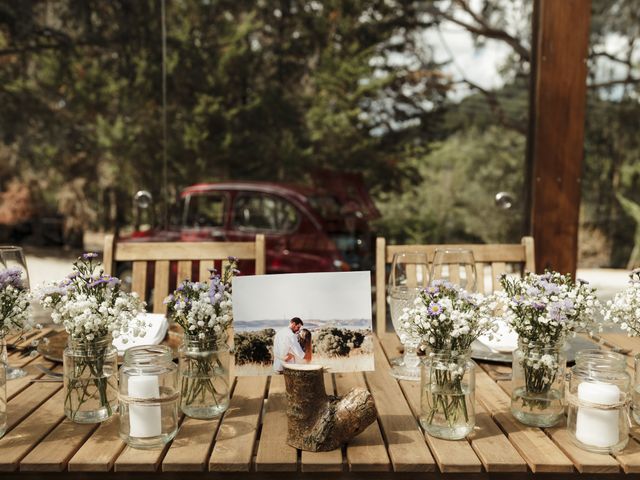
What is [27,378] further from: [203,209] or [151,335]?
[203,209]

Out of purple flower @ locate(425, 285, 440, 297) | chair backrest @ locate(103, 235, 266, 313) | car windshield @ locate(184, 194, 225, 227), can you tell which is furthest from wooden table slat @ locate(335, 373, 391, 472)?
car windshield @ locate(184, 194, 225, 227)

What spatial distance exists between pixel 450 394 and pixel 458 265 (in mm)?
445

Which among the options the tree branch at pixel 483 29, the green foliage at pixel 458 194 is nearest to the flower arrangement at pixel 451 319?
the green foliage at pixel 458 194

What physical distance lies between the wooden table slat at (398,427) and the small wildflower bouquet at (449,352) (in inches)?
1.9

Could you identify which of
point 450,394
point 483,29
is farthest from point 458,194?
point 450,394

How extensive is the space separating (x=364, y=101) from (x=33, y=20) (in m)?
1.84

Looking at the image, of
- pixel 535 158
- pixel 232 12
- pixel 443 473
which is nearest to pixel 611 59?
pixel 535 158

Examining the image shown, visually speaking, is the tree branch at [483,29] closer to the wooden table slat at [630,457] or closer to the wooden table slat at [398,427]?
the wooden table slat at [398,427]

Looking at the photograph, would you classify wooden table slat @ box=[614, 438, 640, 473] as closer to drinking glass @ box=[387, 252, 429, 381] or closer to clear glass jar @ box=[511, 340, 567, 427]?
clear glass jar @ box=[511, 340, 567, 427]

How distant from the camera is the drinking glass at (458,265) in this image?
4.85 feet

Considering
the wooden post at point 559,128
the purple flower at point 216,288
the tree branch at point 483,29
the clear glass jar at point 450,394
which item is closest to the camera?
the clear glass jar at point 450,394

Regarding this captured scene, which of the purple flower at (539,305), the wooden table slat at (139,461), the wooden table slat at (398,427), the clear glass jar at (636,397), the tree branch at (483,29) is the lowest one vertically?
the wooden table slat at (139,461)

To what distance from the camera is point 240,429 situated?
119 centimetres

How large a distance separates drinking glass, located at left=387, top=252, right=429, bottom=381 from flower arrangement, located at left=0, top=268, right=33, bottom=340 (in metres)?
0.81
